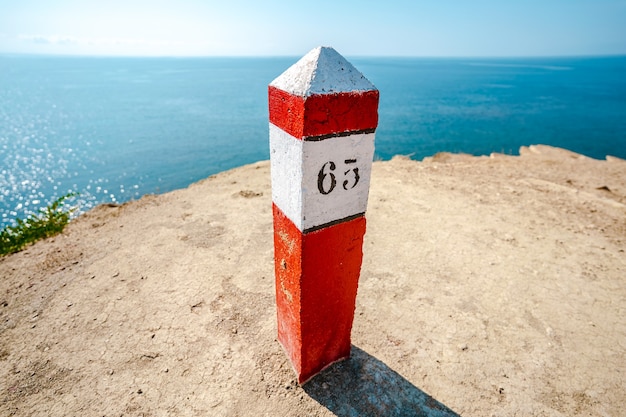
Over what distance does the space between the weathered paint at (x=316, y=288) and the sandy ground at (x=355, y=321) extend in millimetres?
309

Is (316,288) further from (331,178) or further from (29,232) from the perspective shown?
(29,232)

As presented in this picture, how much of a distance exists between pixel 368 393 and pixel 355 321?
3.43 feet

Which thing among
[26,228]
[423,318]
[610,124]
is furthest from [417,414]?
[610,124]

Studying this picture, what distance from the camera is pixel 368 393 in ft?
10.9

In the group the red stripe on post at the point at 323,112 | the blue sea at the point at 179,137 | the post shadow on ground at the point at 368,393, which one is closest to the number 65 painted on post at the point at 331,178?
the red stripe on post at the point at 323,112

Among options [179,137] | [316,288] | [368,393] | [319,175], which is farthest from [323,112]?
[179,137]

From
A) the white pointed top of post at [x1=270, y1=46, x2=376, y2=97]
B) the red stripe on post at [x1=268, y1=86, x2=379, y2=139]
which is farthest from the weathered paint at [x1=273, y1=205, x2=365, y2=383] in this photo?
the white pointed top of post at [x1=270, y1=46, x2=376, y2=97]

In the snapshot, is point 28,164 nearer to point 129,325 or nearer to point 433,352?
point 129,325

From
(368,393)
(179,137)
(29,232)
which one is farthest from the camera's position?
(179,137)

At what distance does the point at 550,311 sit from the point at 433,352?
2043mm

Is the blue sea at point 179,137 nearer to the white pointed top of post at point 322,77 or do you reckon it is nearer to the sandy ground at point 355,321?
the sandy ground at point 355,321

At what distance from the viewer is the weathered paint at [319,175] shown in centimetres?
238

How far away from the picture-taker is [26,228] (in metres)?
7.00

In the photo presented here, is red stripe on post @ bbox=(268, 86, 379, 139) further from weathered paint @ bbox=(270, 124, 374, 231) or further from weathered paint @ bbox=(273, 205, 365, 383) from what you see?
weathered paint @ bbox=(273, 205, 365, 383)
